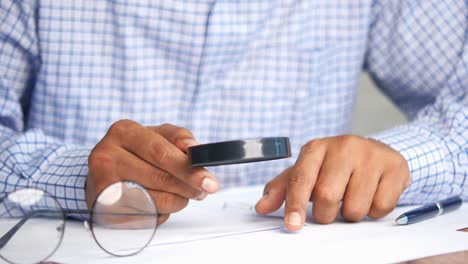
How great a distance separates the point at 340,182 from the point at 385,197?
0.20ft

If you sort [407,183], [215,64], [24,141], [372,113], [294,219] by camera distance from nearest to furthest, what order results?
[294,219], [407,183], [24,141], [215,64], [372,113]

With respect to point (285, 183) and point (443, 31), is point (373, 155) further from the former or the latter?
point (443, 31)

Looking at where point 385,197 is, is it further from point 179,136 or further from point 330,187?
point 179,136

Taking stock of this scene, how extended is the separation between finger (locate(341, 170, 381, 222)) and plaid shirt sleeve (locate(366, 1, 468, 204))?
12cm

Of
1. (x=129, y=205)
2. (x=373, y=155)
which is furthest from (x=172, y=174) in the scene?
(x=373, y=155)

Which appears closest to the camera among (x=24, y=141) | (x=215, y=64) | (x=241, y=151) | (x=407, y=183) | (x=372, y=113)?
(x=241, y=151)

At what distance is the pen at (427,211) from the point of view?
28.8 inches

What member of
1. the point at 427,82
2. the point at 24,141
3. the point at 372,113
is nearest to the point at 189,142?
the point at 24,141

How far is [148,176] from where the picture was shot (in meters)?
0.73

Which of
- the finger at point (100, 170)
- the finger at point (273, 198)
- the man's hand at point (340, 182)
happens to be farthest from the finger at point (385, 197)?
the finger at point (100, 170)

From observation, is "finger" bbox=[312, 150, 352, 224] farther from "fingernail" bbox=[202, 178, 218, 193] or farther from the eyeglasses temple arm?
the eyeglasses temple arm

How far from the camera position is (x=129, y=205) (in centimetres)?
64

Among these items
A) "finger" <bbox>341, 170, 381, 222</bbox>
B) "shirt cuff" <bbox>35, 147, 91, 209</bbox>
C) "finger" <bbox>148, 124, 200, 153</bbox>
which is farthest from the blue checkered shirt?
"finger" <bbox>148, 124, 200, 153</bbox>

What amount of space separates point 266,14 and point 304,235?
62 centimetres
